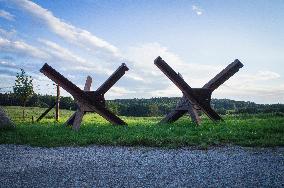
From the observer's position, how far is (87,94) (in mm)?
14367

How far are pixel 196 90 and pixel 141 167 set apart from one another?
27.1 feet

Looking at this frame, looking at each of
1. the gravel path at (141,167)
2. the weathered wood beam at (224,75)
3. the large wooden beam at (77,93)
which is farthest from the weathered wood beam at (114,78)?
the gravel path at (141,167)

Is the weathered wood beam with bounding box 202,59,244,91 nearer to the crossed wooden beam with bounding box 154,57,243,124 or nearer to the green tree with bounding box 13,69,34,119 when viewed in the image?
the crossed wooden beam with bounding box 154,57,243,124

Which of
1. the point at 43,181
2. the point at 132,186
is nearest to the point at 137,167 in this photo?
the point at 132,186

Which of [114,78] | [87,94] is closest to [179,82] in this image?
[114,78]

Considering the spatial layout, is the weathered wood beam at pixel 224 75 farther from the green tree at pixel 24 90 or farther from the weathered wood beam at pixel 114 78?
the green tree at pixel 24 90

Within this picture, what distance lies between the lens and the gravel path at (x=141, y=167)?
569 centimetres

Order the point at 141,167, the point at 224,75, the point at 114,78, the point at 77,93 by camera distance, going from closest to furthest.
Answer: the point at 141,167, the point at 77,93, the point at 114,78, the point at 224,75

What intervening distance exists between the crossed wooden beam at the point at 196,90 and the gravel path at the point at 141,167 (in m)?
5.36

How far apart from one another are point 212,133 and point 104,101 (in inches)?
221

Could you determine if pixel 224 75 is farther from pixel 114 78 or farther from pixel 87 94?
pixel 87 94

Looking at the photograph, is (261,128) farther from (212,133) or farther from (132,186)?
(132,186)

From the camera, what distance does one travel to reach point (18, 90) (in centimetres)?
3834

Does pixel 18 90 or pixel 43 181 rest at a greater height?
pixel 18 90
